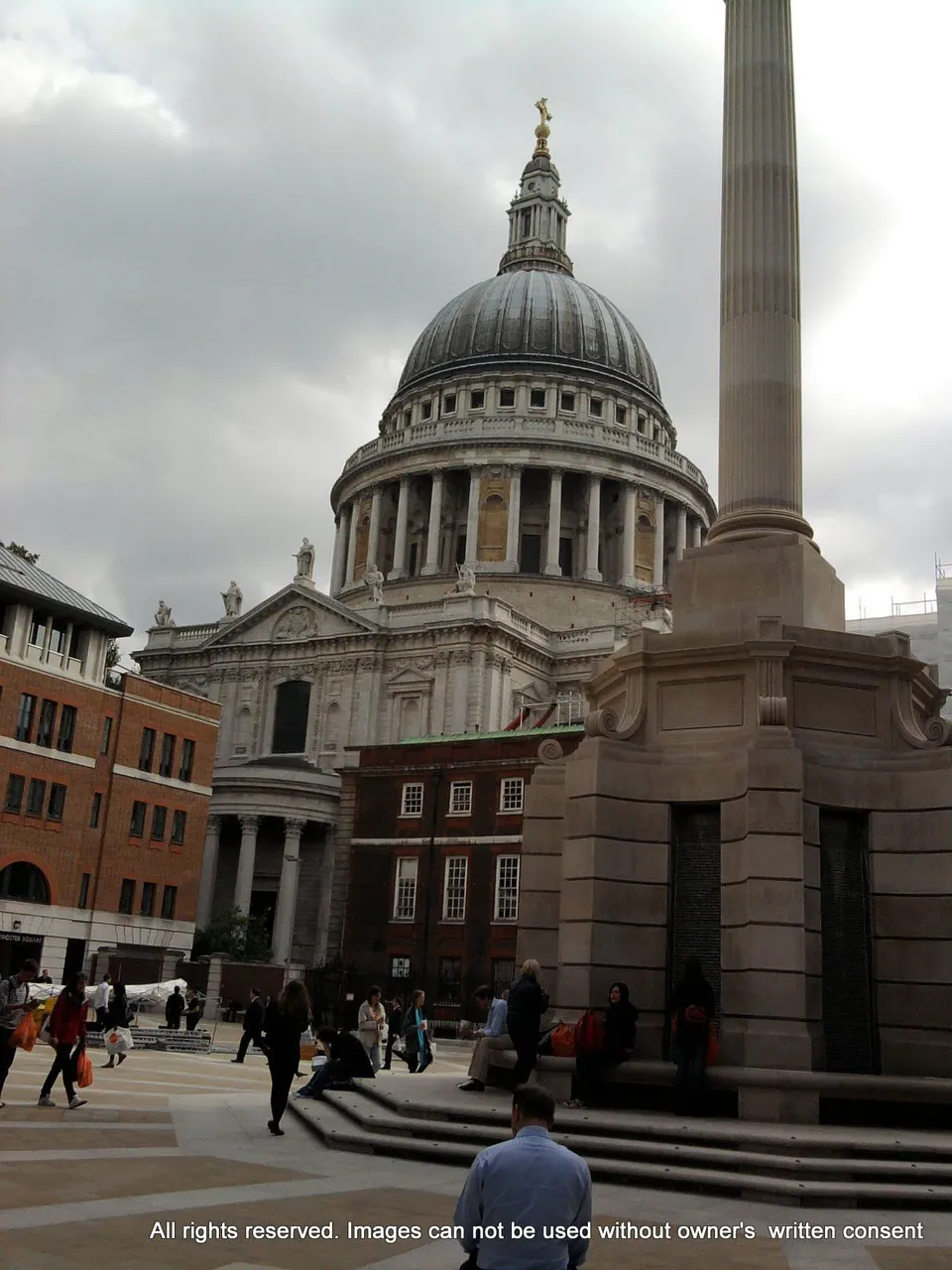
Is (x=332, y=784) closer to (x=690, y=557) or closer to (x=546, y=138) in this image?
(x=690, y=557)

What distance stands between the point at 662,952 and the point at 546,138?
124075 millimetres

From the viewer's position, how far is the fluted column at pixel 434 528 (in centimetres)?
9612

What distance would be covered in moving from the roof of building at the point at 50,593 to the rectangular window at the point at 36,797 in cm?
712

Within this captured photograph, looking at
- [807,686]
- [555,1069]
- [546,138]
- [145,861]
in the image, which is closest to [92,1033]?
[555,1069]

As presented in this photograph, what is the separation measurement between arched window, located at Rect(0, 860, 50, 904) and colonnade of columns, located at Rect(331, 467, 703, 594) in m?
47.2

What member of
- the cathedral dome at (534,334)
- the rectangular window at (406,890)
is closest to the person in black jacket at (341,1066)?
the rectangular window at (406,890)

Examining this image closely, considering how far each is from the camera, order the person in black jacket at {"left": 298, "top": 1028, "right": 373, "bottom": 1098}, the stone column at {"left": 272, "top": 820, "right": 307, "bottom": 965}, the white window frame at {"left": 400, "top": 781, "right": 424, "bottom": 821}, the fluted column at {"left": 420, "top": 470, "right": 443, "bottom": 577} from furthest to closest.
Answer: the fluted column at {"left": 420, "top": 470, "right": 443, "bottom": 577} → the stone column at {"left": 272, "top": 820, "right": 307, "bottom": 965} → the white window frame at {"left": 400, "top": 781, "right": 424, "bottom": 821} → the person in black jacket at {"left": 298, "top": 1028, "right": 373, "bottom": 1098}

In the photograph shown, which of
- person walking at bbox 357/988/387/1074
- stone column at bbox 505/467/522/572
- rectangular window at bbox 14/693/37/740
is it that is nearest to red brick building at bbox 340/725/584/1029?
rectangular window at bbox 14/693/37/740

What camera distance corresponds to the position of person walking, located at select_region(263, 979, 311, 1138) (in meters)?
14.8

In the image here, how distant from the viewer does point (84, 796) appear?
5369 centimetres

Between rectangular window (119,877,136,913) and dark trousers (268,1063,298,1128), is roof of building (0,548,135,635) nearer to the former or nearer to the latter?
rectangular window (119,877,136,913)

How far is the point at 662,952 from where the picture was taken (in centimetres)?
1612

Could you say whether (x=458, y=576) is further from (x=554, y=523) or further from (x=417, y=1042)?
(x=417, y=1042)

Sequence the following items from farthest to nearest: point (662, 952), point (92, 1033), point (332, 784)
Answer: point (332, 784)
point (92, 1033)
point (662, 952)
